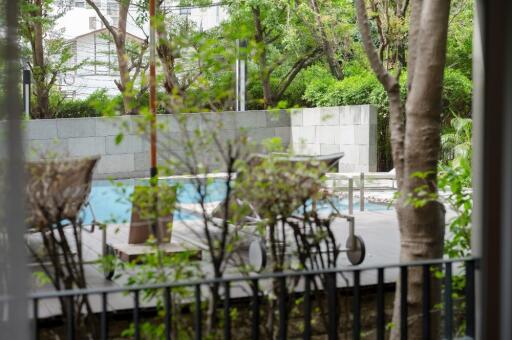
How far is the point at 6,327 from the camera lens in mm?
1957

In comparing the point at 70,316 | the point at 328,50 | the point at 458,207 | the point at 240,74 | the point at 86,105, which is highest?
the point at 328,50

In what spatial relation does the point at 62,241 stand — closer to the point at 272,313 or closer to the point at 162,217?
the point at 162,217

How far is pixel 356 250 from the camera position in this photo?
104 inches

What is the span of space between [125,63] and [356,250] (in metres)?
1.03

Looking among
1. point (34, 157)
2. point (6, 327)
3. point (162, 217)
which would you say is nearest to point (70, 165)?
point (34, 157)

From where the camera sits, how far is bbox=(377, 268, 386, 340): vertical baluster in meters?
2.60

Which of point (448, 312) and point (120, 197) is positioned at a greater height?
point (120, 197)

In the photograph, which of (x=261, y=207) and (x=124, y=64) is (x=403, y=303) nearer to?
(x=261, y=207)

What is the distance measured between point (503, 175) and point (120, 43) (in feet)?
4.59

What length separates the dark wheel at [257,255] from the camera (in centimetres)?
249

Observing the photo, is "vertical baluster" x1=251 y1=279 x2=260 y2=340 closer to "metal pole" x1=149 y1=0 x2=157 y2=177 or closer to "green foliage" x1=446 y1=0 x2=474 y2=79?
"metal pole" x1=149 y1=0 x2=157 y2=177

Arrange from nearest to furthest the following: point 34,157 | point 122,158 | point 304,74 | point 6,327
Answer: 1. point 6,327
2. point 34,157
3. point 122,158
4. point 304,74

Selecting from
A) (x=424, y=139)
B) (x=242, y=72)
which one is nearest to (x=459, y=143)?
(x=424, y=139)

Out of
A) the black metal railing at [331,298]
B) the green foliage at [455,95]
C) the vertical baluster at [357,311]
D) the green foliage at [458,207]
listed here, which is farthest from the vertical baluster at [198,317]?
the green foliage at [455,95]
